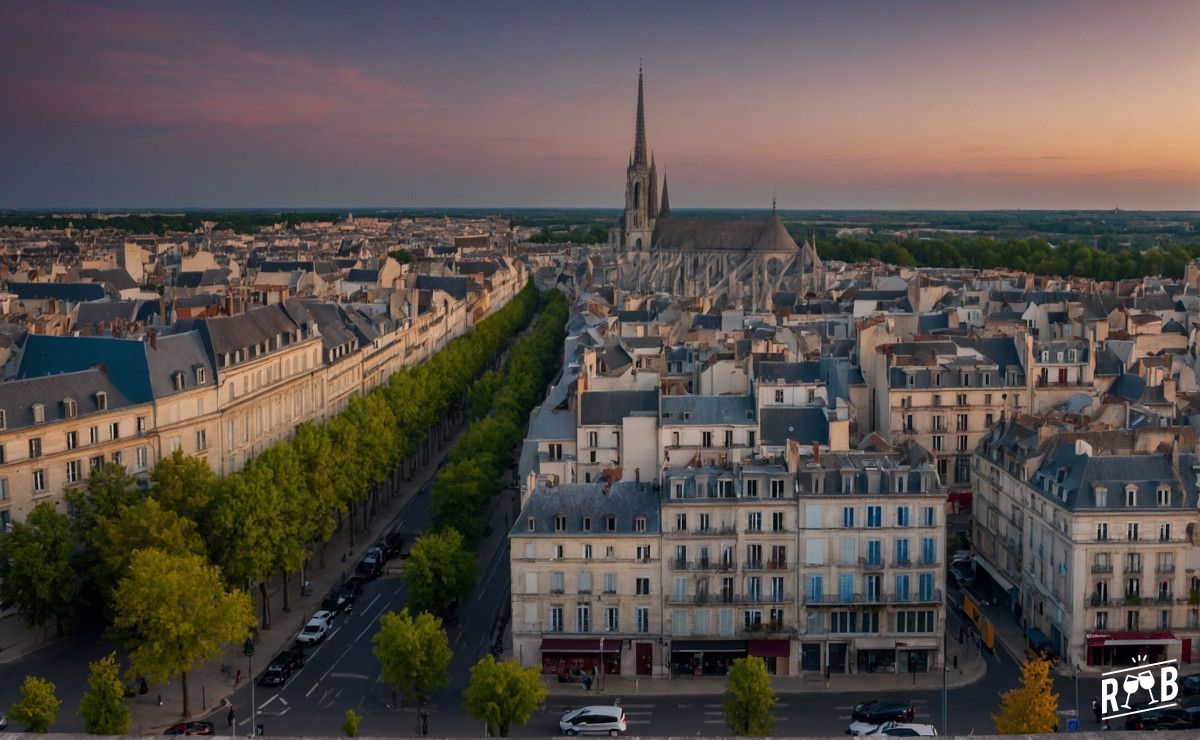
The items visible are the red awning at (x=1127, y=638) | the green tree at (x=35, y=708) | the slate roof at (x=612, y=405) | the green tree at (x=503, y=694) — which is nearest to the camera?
the green tree at (x=35, y=708)

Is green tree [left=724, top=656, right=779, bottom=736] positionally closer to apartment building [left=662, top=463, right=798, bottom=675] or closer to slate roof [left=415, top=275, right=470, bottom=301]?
apartment building [left=662, top=463, right=798, bottom=675]

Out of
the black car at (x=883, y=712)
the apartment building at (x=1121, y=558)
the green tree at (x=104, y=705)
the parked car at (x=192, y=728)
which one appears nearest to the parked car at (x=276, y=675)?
the parked car at (x=192, y=728)

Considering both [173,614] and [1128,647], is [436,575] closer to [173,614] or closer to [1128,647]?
[173,614]

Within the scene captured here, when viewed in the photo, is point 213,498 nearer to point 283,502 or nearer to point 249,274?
point 283,502

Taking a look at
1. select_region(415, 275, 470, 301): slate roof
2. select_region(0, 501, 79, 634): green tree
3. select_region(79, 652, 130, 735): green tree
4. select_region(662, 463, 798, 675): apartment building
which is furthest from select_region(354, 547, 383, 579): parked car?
select_region(415, 275, 470, 301): slate roof

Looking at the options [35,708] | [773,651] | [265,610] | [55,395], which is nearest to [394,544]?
[265,610]

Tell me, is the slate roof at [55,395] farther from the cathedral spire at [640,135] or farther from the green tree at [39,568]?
the cathedral spire at [640,135]

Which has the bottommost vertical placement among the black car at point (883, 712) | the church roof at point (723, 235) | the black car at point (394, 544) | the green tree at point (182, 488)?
the black car at point (883, 712)
